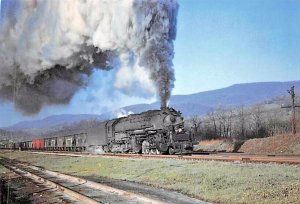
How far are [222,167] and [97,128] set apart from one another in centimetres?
2115

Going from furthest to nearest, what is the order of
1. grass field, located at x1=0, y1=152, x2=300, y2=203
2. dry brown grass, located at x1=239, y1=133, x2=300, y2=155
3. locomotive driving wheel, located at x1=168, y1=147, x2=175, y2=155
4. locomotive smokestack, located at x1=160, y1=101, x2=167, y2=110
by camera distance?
dry brown grass, located at x1=239, y1=133, x2=300, y2=155 < locomotive smokestack, located at x1=160, y1=101, x2=167, y2=110 < locomotive driving wheel, located at x1=168, y1=147, x2=175, y2=155 < grass field, located at x1=0, y1=152, x2=300, y2=203

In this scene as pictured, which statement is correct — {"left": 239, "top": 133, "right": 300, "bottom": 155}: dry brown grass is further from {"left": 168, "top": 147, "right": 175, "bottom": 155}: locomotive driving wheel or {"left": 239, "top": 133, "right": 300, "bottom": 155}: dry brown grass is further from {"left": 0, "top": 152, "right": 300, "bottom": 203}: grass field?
{"left": 0, "top": 152, "right": 300, "bottom": 203}: grass field

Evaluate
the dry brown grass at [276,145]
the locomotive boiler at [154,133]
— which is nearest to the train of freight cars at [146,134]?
the locomotive boiler at [154,133]

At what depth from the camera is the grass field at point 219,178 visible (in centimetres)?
1003

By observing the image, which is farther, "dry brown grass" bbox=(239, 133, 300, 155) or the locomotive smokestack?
"dry brown grass" bbox=(239, 133, 300, 155)

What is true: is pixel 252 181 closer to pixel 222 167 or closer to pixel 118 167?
pixel 222 167

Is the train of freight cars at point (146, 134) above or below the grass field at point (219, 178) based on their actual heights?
above

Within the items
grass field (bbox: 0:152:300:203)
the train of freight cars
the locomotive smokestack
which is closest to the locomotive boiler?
the train of freight cars

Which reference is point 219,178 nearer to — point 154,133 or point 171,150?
point 171,150

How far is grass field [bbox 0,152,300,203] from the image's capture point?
10.0 meters

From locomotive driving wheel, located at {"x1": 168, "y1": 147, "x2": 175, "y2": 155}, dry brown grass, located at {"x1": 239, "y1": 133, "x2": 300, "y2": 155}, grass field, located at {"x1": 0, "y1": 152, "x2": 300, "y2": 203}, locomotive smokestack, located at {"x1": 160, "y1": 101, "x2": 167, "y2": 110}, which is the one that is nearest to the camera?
grass field, located at {"x1": 0, "y1": 152, "x2": 300, "y2": 203}

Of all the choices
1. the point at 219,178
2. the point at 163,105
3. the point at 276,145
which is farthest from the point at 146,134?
the point at 219,178

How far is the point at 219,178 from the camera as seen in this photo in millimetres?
13016

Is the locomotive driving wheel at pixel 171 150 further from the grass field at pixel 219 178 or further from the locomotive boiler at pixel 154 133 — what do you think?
the grass field at pixel 219 178
